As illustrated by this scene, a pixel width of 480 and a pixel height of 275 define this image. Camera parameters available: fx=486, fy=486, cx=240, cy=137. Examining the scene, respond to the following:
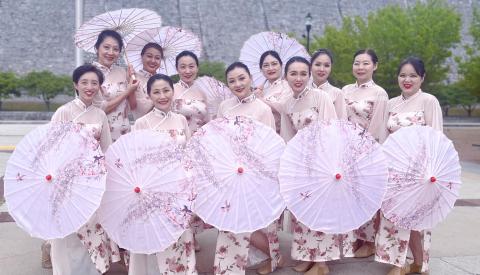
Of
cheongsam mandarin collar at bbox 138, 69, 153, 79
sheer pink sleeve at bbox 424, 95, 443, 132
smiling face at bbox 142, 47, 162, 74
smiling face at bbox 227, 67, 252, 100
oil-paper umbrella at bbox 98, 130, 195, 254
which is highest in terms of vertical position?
smiling face at bbox 142, 47, 162, 74

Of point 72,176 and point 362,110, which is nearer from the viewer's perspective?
point 72,176

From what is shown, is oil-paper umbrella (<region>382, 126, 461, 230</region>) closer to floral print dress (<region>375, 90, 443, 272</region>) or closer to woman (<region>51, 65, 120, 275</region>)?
floral print dress (<region>375, 90, 443, 272</region>)

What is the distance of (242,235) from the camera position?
4.01 metres

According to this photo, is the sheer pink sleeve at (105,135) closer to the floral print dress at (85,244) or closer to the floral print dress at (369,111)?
the floral print dress at (85,244)

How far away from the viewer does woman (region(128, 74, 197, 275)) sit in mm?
Answer: 3801

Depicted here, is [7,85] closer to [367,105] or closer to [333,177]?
[367,105]

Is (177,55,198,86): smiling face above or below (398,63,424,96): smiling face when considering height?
above

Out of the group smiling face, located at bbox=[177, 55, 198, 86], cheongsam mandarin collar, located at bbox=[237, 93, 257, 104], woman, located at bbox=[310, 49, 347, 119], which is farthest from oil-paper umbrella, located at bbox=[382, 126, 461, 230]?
smiling face, located at bbox=[177, 55, 198, 86]

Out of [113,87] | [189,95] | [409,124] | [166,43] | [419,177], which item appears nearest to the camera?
[419,177]

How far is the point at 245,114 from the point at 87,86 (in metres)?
1.35

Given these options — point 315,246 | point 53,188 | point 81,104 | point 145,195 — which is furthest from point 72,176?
point 315,246

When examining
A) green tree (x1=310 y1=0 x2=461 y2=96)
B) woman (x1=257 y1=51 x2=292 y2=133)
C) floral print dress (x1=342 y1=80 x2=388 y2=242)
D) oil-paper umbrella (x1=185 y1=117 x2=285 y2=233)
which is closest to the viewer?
oil-paper umbrella (x1=185 y1=117 x2=285 y2=233)

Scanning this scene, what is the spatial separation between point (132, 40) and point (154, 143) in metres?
1.77

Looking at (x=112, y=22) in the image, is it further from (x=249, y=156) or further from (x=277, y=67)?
(x=249, y=156)
